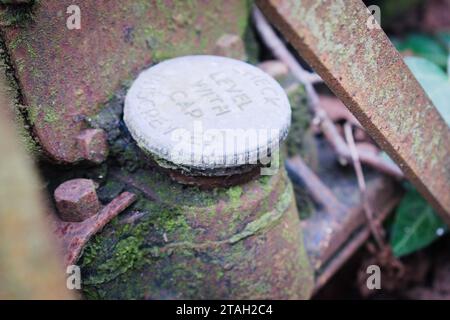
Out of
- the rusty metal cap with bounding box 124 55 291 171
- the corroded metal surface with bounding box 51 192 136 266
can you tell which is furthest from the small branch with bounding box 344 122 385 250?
the corroded metal surface with bounding box 51 192 136 266

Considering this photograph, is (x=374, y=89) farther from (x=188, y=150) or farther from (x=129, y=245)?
(x=129, y=245)

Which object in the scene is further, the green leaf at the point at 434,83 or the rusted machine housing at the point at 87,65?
the green leaf at the point at 434,83

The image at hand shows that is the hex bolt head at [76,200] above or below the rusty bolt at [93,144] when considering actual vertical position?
below

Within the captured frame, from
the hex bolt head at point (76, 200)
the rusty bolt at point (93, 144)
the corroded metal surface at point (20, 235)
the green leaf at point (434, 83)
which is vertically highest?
the corroded metal surface at point (20, 235)

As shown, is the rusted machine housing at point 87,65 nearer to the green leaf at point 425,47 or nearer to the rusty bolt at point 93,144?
the rusty bolt at point 93,144

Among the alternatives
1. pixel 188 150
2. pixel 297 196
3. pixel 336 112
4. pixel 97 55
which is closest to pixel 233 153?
pixel 188 150

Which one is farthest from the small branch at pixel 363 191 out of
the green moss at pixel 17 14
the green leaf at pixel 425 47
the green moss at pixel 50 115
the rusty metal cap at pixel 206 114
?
the green moss at pixel 17 14
